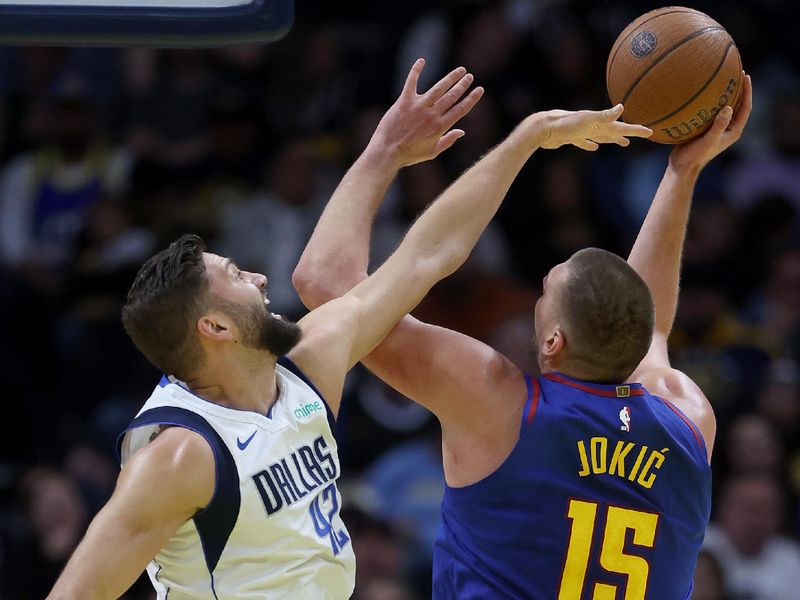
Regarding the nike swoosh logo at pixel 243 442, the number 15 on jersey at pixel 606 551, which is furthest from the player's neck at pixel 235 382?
the number 15 on jersey at pixel 606 551

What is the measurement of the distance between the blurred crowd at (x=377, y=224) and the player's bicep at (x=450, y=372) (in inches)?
125

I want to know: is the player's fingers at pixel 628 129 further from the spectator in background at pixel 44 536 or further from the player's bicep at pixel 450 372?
the spectator in background at pixel 44 536

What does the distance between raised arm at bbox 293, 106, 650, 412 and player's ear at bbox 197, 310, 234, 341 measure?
29 centimetres

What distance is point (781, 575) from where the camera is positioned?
687 cm

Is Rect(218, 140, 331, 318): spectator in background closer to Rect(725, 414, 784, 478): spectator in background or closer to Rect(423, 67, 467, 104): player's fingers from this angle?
Rect(725, 414, 784, 478): spectator in background

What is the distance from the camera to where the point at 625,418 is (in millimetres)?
3625

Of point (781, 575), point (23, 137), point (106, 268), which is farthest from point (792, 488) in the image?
point (23, 137)

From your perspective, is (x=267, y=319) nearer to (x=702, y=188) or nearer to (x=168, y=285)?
(x=168, y=285)

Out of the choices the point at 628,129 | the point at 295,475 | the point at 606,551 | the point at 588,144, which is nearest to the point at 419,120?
the point at 588,144

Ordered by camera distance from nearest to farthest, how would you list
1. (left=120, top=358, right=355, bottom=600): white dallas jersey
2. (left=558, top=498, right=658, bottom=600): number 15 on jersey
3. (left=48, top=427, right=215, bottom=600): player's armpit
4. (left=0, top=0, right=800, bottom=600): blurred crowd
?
(left=48, top=427, right=215, bottom=600): player's armpit, (left=120, top=358, right=355, bottom=600): white dallas jersey, (left=558, top=498, right=658, bottom=600): number 15 on jersey, (left=0, top=0, right=800, bottom=600): blurred crowd

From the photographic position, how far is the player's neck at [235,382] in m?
3.42

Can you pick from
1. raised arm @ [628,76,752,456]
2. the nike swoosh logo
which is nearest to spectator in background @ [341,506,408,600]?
raised arm @ [628,76,752,456]

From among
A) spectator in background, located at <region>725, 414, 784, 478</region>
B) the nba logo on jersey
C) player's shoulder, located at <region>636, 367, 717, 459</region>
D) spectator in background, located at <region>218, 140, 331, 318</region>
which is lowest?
spectator in background, located at <region>725, 414, 784, 478</region>

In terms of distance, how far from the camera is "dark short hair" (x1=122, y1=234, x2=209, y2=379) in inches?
133
